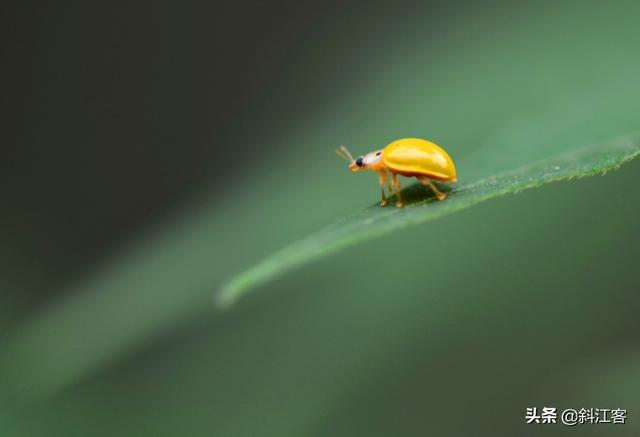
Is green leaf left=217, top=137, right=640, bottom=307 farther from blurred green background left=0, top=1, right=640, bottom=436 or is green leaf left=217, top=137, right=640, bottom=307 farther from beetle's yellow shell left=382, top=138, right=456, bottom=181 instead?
blurred green background left=0, top=1, right=640, bottom=436

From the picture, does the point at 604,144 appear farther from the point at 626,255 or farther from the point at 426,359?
the point at 426,359

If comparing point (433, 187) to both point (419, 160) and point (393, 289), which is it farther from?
point (393, 289)

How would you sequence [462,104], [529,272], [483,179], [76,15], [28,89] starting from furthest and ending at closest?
[76,15] → [28,89] → [462,104] → [529,272] → [483,179]

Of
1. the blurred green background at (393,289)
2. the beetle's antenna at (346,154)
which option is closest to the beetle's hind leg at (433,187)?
the blurred green background at (393,289)

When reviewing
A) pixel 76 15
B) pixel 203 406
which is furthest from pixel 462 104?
pixel 76 15

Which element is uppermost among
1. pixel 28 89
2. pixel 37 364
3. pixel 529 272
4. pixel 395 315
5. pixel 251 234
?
pixel 28 89

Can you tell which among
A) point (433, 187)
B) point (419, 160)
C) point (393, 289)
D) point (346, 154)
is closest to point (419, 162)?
point (419, 160)

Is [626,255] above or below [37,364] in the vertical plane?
above
